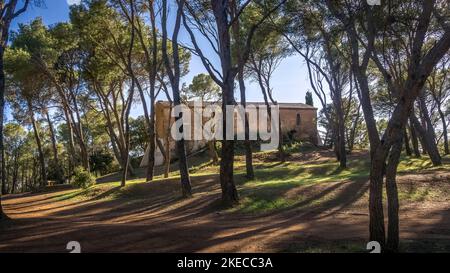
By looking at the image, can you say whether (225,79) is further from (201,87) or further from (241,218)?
(201,87)

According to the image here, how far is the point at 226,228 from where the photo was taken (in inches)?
375

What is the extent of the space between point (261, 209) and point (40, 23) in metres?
21.1

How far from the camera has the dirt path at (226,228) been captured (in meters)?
7.39

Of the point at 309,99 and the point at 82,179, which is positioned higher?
the point at 309,99

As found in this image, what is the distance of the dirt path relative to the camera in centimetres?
739

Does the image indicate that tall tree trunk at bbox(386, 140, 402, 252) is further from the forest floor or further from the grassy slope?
the grassy slope

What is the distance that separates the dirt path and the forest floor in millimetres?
20

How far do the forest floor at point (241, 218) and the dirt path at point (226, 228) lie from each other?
0.02 m

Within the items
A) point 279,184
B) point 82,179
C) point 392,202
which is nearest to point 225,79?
point 279,184

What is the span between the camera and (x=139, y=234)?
834cm

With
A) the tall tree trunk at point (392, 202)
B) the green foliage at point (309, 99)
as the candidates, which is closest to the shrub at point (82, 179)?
the tall tree trunk at point (392, 202)

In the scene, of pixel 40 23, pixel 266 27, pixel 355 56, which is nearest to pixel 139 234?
pixel 355 56

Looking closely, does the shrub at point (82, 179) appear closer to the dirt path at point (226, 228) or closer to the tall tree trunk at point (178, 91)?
the dirt path at point (226, 228)

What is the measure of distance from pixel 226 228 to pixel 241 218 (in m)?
2.65
